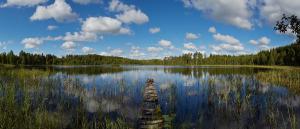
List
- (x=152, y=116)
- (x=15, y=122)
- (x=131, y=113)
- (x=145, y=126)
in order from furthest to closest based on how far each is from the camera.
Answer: (x=131, y=113)
(x=152, y=116)
(x=145, y=126)
(x=15, y=122)

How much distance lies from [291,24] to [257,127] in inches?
315

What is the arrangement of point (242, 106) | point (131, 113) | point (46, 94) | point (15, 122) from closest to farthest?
point (15, 122) < point (131, 113) < point (242, 106) < point (46, 94)

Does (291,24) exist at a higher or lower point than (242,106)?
higher

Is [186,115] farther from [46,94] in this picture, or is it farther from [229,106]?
[46,94]

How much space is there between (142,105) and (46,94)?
9.53 meters

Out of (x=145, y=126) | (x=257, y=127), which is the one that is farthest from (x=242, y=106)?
(x=145, y=126)

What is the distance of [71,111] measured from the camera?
630 inches

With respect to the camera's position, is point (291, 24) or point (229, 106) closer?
point (291, 24)

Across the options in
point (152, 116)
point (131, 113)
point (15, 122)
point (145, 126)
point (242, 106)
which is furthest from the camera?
point (242, 106)

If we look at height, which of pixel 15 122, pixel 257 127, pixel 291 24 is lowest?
pixel 257 127

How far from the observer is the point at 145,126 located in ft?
41.6

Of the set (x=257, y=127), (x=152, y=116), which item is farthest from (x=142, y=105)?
(x=257, y=127)

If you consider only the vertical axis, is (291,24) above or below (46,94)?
above

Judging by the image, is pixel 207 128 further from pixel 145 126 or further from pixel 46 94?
pixel 46 94
